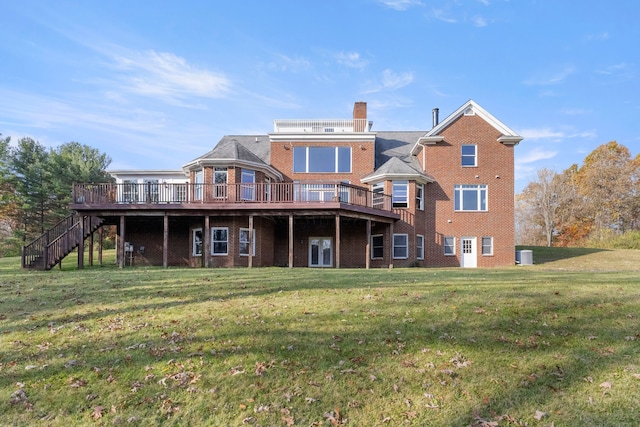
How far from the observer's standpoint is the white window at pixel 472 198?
2322 cm

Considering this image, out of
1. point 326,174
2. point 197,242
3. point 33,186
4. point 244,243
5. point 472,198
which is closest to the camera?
point 244,243

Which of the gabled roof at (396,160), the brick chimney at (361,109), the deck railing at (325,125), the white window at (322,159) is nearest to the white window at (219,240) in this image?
the white window at (322,159)

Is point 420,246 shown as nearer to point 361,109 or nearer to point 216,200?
point 361,109

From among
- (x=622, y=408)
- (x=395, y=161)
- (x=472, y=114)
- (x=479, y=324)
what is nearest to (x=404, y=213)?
(x=395, y=161)

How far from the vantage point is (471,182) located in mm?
23234

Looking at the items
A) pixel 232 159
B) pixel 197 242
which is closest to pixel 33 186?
pixel 197 242

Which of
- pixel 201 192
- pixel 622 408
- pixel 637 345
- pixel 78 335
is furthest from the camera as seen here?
pixel 201 192

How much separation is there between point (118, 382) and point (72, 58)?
1550cm

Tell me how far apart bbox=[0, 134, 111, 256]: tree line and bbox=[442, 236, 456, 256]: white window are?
34.8m

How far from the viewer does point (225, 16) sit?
620 inches

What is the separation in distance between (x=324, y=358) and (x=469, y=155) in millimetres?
20257

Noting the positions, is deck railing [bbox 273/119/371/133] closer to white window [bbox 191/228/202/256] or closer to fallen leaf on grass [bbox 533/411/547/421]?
white window [bbox 191/228/202/256]

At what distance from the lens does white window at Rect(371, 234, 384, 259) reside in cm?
2295

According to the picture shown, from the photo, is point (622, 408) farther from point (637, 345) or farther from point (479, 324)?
point (479, 324)
